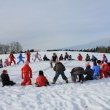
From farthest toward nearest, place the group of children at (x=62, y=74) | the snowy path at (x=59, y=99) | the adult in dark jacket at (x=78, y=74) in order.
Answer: the adult in dark jacket at (x=78, y=74)
the group of children at (x=62, y=74)
the snowy path at (x=59, y=99)

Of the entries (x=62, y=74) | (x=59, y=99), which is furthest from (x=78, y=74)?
(x=59, y=99)

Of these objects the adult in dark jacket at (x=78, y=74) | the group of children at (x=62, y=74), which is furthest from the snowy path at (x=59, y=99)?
the adult in dark jacket at (x=78, y=74)

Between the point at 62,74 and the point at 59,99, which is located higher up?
the point at 62,74

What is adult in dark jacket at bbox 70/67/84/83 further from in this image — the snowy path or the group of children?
the snowy path

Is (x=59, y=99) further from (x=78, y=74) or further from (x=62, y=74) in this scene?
(x=62, y=74)

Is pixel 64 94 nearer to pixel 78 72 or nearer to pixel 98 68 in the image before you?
pixel 78 72

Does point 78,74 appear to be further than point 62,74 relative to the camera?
No

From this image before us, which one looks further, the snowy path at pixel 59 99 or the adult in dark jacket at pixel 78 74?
the adult in dark jacket at pixel 78 74

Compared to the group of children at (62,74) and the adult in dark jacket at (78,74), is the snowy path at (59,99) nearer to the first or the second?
the group of children at (62,74)

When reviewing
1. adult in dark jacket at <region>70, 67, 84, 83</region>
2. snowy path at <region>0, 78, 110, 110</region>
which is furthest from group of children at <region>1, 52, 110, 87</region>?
snowy path at <region>0, 78, 110, 110</region>

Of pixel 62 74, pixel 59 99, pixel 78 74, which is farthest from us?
pixel 62 74

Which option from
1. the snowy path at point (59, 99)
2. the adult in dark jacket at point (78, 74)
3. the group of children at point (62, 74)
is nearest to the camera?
the snowy path at point (59, 99)

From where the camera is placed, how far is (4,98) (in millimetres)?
15969

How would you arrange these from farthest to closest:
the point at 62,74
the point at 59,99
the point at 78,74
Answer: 1. the point at 62,74
2. the point at 78,74
3. the point at 59,99
